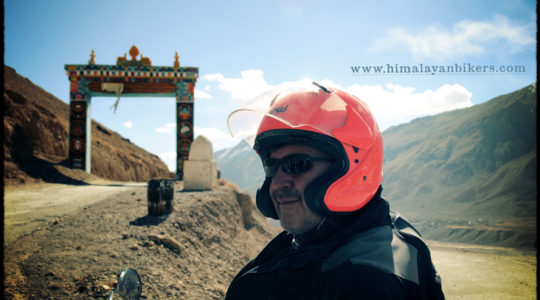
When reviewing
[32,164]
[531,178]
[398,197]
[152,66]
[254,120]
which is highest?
[152,66]

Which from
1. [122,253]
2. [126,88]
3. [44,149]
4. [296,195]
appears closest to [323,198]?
[296,195]

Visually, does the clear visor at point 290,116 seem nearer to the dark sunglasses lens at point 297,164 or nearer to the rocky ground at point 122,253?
the dark sunglasses lens at point 297,164

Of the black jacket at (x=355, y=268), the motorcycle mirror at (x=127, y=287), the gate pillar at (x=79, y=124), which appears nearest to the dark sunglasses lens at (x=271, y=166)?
the black jacket at (x=355, y=268)

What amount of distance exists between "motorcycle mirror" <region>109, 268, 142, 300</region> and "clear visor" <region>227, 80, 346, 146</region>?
37.1 inches

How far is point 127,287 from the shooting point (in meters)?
1.25

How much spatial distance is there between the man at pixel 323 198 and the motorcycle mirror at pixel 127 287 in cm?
47

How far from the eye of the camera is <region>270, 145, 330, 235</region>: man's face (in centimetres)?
150

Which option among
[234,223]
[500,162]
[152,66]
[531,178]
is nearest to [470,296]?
[234,223]

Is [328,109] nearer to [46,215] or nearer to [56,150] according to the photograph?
[46,215]

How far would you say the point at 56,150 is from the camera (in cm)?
2033

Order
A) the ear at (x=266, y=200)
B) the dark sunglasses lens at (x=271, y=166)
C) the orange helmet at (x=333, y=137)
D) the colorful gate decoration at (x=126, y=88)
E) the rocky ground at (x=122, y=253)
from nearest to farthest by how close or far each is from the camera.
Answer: the orange helmet at (x=333, y=137)
the dark sunglasses lens at (x=271, y=166)
the ear at (x=266, y=200)
the rocky ground at (x=122, y=253)
the colorful gate decoration at (x=126, y=88)

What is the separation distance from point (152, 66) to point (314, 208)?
59.7ft

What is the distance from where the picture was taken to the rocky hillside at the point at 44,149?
1409 centimetres

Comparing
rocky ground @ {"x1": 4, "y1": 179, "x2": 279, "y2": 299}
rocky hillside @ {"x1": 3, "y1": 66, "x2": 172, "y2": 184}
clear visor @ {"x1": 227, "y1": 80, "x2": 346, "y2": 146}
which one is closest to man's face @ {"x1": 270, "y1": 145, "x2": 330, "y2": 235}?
clear visor @ {"x1": 227, "y1": 80, "x2": 346, "y2": 146}
